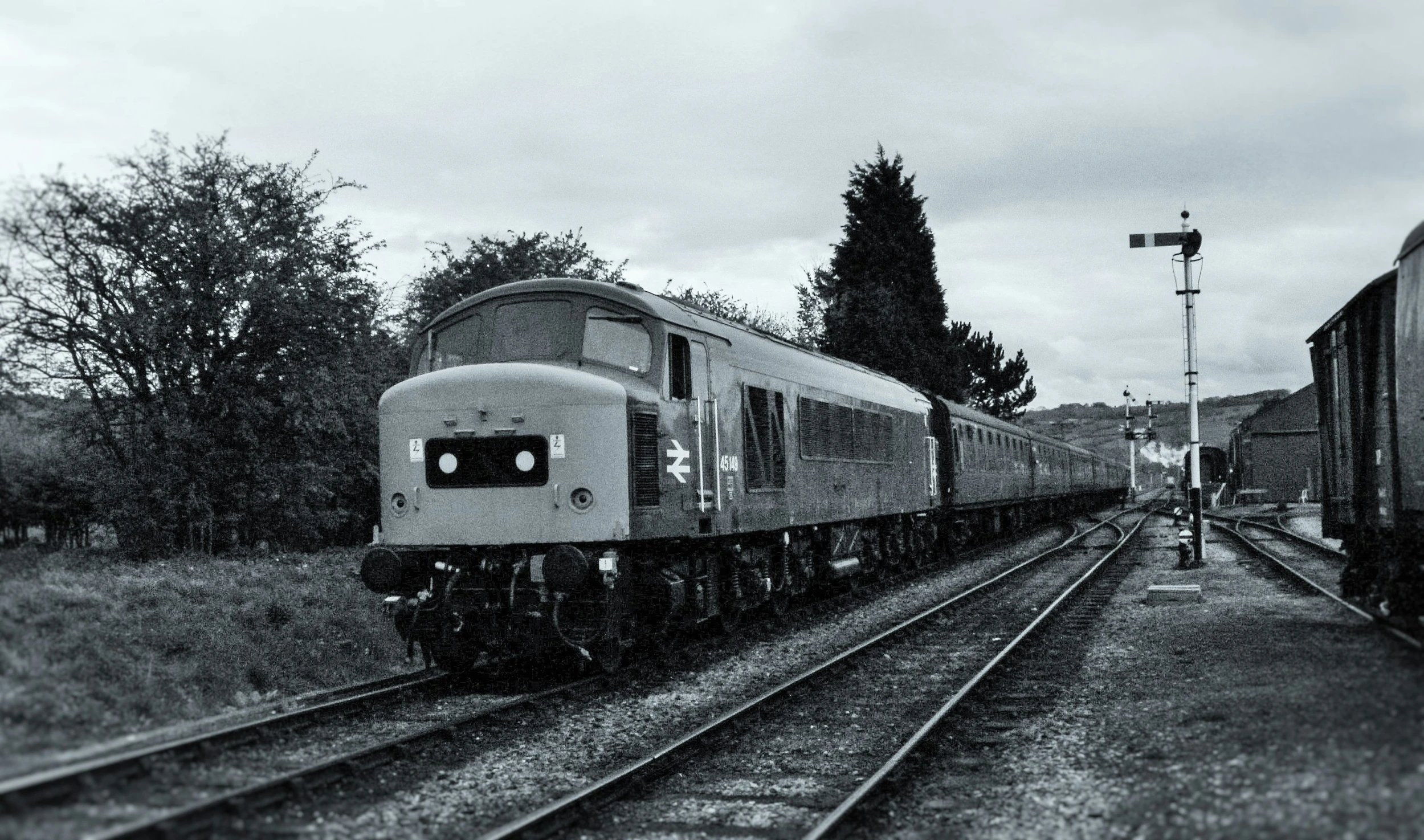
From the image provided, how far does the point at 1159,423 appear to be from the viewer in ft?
500

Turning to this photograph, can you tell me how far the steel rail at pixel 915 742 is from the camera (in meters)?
6.43

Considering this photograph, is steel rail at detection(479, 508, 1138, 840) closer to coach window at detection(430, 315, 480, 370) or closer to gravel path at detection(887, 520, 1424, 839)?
gravel path at detection(887, 520, 1424, 839)

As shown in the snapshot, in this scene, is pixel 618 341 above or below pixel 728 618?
above

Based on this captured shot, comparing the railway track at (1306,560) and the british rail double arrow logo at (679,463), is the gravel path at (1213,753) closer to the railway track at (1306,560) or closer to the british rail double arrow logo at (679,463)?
the railway track at (1306,560)

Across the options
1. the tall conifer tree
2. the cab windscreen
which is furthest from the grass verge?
the tall conifer tree

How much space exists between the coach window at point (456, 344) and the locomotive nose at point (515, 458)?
2.69ft

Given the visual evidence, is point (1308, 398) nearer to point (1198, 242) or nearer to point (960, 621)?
point (1198, 242)

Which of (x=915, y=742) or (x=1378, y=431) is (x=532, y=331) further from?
(x=1378, y=431)

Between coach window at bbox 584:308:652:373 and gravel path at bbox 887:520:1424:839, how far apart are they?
4684mm

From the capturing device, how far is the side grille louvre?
10273 mm

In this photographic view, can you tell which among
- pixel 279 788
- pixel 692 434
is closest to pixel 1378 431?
pixel 692 434

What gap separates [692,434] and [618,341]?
1.23 metres

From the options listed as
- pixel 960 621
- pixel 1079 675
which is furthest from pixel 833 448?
pixel 1079 675

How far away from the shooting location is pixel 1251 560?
69.9ft
